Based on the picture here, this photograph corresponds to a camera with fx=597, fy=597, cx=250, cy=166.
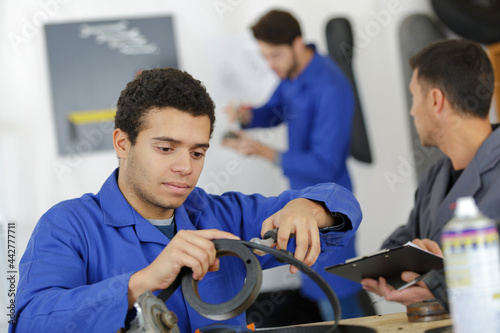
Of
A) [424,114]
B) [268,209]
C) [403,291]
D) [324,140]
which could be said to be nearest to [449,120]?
[424,114]

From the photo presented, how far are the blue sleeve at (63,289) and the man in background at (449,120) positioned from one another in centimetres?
108

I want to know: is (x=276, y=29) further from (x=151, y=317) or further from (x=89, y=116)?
(x=151, y=317)

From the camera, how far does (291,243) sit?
1359 millimetres

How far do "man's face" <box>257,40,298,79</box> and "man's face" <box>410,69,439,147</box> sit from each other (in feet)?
3.45

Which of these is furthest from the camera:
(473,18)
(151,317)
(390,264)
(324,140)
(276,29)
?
→ (473,18)

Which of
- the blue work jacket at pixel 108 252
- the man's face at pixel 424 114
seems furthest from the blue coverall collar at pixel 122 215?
the man's face at pixel 424 114

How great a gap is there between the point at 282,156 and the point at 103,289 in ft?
6.51

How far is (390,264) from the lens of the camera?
4.47 feet

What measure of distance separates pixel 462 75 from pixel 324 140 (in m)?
1.02

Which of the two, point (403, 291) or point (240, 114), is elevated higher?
point (240, 114)

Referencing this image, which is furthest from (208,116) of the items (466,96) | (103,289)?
(466,96)

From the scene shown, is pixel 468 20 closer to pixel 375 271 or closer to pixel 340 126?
pixel 340 126

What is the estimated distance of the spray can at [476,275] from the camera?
0.68 m

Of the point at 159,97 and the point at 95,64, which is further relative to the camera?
the point at 95,64
